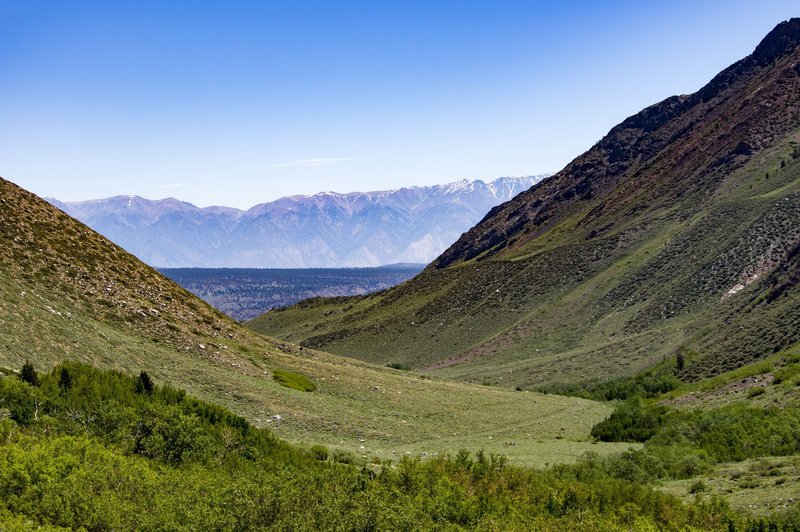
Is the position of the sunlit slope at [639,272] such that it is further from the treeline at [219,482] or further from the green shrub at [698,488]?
the treeline at [219,482]

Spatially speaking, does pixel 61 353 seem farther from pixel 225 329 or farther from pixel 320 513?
pixel 320 513

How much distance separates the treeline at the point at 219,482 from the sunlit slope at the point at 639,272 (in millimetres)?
33681

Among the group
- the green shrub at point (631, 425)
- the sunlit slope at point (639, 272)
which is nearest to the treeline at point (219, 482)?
the green shrub at point (631, 425)

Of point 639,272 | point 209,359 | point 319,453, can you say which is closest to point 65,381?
point 319,453

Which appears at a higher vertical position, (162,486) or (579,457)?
(162,486)

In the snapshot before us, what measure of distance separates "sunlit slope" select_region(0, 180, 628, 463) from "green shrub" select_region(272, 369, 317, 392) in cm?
64

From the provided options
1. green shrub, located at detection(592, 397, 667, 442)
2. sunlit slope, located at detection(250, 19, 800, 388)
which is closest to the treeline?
green shrub, located at detection(592, 397, 667, 442)

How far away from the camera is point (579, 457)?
97.5 ft

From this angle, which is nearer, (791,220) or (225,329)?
(225,329)

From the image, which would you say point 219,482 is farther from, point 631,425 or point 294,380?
point 631,425

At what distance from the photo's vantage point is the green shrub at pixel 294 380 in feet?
119

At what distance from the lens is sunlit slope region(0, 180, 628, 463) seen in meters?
30.0

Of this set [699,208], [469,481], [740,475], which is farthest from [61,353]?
[699,208]

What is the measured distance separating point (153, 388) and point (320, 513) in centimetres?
1351
